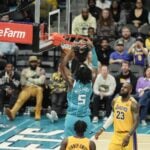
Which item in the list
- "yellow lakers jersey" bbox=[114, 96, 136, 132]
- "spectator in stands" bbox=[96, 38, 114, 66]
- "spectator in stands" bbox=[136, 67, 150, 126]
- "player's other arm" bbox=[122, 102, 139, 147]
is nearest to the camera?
"player's other arm" bbox=[122, 102, 139, 147]

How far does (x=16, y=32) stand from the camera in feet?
37.9

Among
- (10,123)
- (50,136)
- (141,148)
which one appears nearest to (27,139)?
(50,136)

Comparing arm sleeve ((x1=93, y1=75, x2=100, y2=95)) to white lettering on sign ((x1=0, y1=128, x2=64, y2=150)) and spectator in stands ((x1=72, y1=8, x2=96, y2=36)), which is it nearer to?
white lettering on sign ((x1=0, y1=128, x2=64, y2=150))

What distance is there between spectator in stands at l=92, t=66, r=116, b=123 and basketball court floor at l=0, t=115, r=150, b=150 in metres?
0.39

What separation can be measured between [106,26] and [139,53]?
6.33ft

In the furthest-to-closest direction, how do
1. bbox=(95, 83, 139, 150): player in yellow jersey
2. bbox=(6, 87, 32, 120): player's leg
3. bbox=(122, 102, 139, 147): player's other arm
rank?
1. bbox=(6, 87, 32, 120): player's leg
2. bbox=(95, 83, 139, 150): player in yellow jersey
3. bbox=(122, 102, 139, 147): player's other arm

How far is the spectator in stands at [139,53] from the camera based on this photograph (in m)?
15.6

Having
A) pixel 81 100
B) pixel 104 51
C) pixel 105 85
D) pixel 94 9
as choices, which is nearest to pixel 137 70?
pixel 104 51

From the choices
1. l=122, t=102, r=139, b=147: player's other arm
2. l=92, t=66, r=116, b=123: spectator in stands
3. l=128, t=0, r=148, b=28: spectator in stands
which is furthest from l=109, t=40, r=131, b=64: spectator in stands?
l=122, t=102, r=139, b=147: player's other arm

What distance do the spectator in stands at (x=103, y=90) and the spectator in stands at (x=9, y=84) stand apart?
2.12m

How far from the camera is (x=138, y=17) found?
57.3 ft

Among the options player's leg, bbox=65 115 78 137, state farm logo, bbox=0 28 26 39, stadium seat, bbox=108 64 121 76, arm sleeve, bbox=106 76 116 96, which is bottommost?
player's leg, bbox=65 115 78 137

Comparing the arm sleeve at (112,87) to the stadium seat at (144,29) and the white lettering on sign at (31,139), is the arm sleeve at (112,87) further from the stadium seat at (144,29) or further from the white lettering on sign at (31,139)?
the stadium seat at (144,29)

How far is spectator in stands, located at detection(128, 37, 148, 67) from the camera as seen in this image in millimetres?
15648
